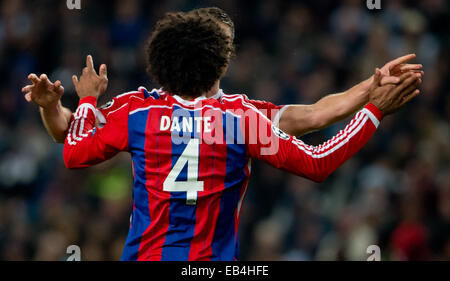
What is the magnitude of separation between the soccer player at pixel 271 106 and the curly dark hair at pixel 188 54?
9 centimetres

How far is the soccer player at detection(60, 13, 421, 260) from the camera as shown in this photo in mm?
2818

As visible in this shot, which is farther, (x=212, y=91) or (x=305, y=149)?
(x=212, y=91)

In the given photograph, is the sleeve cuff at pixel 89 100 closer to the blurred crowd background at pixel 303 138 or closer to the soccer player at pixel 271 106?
the soccer player at pixel 271 106

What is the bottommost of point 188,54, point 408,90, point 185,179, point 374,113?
point 185,179

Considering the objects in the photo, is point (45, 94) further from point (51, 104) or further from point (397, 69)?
point (397, 69)

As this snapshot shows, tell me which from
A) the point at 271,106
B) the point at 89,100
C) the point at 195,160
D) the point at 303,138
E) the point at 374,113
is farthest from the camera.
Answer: the point at 303,138

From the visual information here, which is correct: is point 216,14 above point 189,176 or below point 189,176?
above

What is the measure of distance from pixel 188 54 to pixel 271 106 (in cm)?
58

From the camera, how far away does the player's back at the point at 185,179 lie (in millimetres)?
2816

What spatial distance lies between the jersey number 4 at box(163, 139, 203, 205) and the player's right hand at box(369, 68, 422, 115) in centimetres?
84

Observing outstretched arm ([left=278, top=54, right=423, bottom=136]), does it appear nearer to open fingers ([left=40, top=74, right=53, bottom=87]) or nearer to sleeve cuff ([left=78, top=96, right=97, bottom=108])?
sleeve cuff ([left=78, top=96, right=97, bottom=108])

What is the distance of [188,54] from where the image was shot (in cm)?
289

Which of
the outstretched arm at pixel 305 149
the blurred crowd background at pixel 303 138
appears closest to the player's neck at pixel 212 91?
the outstretched arm at pixel 305 149

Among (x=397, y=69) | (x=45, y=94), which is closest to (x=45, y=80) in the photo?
(x=45, y=94)
